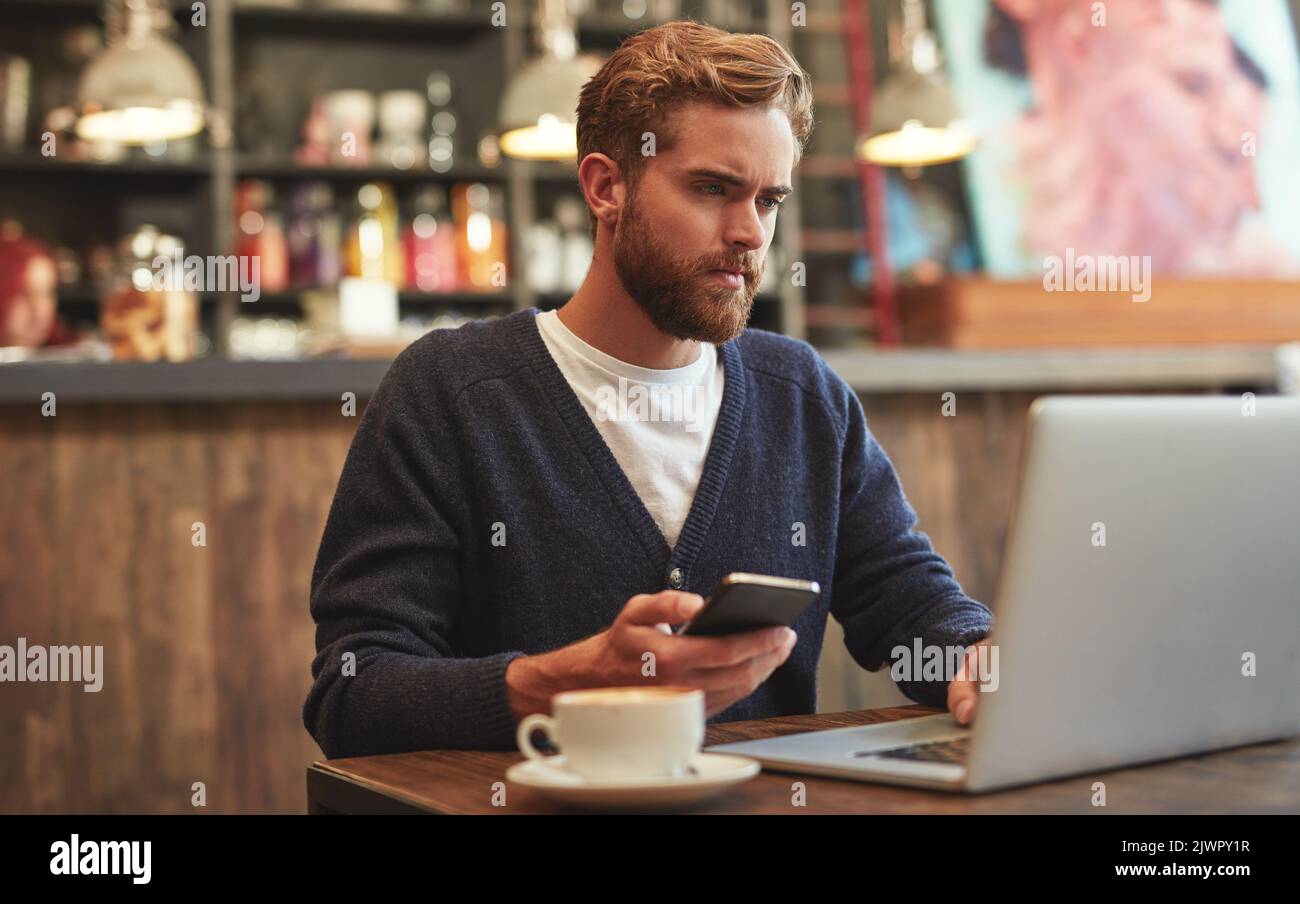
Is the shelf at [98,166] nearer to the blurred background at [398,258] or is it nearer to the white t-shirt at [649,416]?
the blurred background at [398,258]

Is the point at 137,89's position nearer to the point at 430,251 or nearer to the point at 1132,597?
the point at 430,251

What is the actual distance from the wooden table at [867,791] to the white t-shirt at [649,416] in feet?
1.44

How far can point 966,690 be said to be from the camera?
1.21 meters

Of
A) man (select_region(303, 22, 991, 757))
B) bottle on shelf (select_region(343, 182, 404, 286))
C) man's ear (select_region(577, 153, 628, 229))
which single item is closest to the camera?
man (select_region(303, 22, 991, 757))

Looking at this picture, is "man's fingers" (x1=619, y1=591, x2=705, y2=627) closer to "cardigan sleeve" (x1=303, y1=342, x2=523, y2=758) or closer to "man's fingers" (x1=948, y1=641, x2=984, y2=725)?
"cardigan sleeve" (x1=303, y1=342, x2=523, y2=758)

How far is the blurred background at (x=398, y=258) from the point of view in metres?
2.72

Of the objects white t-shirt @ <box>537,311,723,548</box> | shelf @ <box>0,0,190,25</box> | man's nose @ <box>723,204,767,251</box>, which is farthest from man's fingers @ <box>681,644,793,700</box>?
shelf @ <box>0,0,190,25</box>

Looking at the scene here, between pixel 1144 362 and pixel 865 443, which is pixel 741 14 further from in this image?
pixel 865 443

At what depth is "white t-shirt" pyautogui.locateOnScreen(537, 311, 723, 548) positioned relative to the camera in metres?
1.51

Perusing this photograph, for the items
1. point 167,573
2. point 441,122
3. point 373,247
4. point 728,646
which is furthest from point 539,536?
point 441,122

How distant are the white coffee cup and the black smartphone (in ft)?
0.21

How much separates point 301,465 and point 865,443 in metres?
1.50

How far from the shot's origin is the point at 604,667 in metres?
1.08
